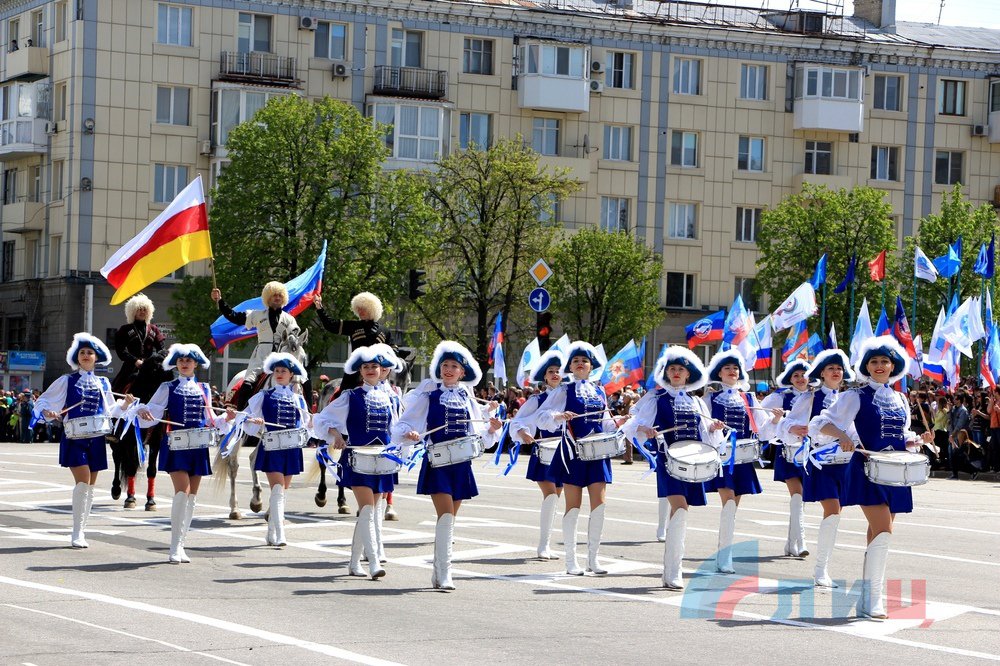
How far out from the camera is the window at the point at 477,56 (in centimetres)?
5900

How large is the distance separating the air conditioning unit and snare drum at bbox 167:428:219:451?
43249 mm

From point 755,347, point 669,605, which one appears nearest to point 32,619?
point 669,605

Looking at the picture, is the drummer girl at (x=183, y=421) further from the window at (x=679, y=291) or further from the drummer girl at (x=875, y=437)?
the window at (x=679, y=291)

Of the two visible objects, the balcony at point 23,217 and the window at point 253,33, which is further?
the balcony at point 23,217

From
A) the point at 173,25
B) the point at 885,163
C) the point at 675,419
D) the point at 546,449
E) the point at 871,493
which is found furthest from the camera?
the point at 885,163

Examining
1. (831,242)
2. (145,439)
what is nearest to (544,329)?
(145,439)

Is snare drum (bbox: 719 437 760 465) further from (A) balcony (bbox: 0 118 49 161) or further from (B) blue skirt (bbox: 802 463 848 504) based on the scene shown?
(A) balcony (bbox: 0 118 49 161)

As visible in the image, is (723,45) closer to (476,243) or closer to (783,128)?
(783,128)

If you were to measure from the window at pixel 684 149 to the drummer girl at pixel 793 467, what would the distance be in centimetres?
4634

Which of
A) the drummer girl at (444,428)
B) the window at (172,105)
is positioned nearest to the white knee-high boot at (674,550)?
the drummer girl at (444,428)

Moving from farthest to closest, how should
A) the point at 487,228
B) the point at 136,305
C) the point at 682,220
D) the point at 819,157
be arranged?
1. the point at 819,157
2. the point at 682,220
3. the point at 487,228
4. the point at 136,305

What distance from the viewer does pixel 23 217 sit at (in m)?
58.2

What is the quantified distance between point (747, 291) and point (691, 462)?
5086 centimetres

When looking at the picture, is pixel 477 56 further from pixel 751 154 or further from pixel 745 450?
pixel 745 450
